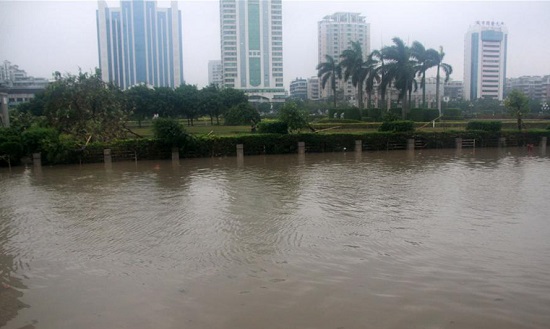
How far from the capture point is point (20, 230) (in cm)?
1167

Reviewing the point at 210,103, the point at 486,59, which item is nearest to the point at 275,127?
the point at 210,103

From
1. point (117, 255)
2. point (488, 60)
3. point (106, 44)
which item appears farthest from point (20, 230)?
point (488, 60)

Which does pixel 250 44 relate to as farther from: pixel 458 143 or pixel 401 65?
pixel 458 143

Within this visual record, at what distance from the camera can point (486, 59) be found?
436 ft

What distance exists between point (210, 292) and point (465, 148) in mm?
32262

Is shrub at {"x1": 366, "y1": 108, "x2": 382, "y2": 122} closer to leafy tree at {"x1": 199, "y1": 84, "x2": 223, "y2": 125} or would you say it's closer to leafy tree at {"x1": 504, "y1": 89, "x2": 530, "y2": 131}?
leafy tree at {"x1": 504, "y1": 89, "x2": 530, "y2": 131}

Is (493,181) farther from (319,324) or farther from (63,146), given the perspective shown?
(63,146)

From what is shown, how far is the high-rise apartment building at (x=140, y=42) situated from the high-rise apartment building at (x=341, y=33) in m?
43.3

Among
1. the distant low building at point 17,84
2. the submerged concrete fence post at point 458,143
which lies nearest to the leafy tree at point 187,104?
the distant low building at point 17,84

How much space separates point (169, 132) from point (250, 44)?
10332 centimetres

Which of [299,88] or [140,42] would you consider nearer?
[140,42]

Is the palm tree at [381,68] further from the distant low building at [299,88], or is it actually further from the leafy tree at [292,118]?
the distant low building at [299,88]

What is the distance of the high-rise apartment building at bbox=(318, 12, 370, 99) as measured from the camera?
137125 mm

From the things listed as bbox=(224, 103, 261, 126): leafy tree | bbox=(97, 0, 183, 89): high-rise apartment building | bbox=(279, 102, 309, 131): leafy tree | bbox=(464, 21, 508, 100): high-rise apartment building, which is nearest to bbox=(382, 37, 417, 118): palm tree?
bbox=(224, 103, 261, 126): leafy tree
